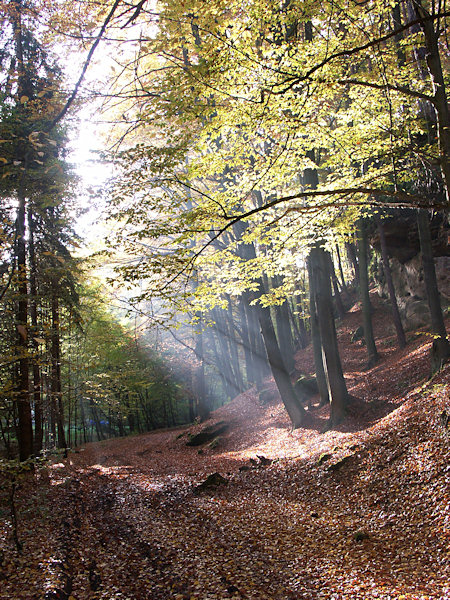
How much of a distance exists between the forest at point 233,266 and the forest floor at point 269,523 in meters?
0.04

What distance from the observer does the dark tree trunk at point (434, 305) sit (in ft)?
32.7

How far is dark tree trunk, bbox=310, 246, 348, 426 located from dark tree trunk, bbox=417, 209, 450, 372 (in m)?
2.49

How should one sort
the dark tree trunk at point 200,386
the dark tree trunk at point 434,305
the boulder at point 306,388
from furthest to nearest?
the dark tree trunk at point 200,386
the boulder at point 306,388
the dark tree trunk at point 434,305

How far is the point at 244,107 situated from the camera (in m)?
6.25

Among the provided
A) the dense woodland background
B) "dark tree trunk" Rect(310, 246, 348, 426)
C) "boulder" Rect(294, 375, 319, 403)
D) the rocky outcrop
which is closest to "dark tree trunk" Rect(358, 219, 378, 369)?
the dense woodland background

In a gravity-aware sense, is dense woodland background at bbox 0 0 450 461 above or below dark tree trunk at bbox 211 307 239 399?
above

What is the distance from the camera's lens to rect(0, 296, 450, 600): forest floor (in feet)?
15.5

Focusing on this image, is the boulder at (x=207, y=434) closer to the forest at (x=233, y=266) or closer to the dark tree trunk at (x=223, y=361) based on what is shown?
the forest at (x=233, y=266)

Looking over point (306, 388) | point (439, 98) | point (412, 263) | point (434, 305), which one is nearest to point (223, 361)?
point (306, 388)

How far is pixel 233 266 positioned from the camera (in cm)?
957

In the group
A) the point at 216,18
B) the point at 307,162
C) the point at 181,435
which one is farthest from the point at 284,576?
the point at 181,435

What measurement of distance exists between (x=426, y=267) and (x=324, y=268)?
9.38 ft

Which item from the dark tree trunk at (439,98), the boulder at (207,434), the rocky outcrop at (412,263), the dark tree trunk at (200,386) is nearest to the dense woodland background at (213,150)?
the dark tree trunk at (439,98)

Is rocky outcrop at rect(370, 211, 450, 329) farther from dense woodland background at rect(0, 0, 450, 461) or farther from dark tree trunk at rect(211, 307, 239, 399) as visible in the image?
dark tree trunk at rect(211, 307, 239, 399)
